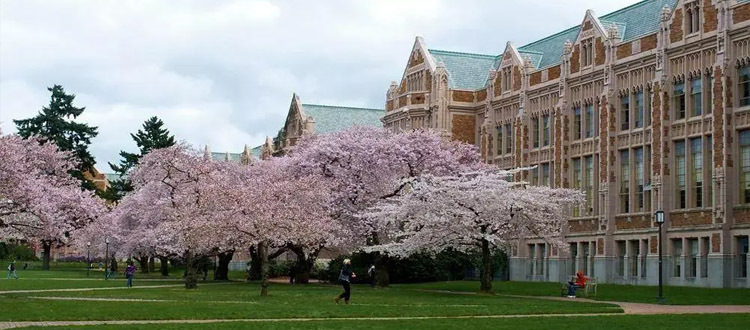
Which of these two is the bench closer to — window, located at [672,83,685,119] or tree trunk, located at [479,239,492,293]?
tree trunk, located at [479,239,492,293]

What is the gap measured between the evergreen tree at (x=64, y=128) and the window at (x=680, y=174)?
6755 cm

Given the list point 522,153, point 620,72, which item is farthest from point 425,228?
point 522,153

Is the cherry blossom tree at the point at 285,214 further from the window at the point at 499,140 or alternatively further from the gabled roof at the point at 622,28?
the gabled roof at the point at 622,28

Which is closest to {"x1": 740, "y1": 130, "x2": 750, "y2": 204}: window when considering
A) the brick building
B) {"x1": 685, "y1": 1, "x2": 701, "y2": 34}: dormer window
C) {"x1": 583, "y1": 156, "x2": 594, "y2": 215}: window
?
the brick building

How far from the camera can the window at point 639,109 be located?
6088 centimetres

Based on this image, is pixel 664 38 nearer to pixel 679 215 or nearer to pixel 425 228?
pixel 679 215

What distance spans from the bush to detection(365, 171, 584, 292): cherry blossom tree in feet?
281

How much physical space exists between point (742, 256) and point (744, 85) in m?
8.06

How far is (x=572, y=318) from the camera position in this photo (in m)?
30.3

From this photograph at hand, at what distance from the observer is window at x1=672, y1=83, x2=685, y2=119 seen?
188ft

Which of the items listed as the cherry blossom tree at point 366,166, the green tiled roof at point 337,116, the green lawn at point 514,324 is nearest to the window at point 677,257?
the cherry blossom tree at point 366,166

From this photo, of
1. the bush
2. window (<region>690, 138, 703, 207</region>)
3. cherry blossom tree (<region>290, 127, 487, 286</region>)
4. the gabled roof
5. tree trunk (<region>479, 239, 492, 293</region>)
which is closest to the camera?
tree trunk (<region>479, 239, 492, 293</region>)

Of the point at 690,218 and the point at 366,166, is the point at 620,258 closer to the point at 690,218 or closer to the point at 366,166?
the point at 690,218

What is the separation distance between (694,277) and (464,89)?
2962cm
